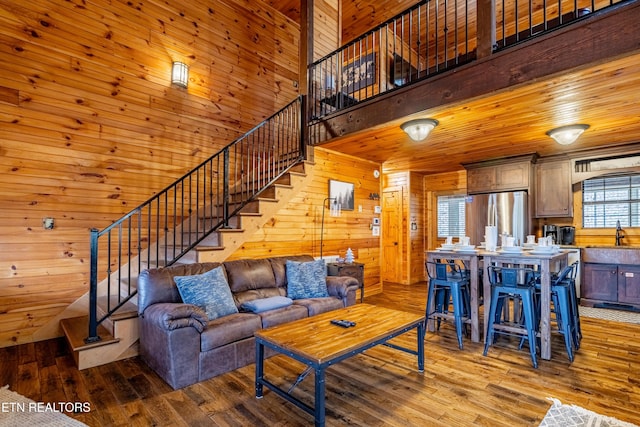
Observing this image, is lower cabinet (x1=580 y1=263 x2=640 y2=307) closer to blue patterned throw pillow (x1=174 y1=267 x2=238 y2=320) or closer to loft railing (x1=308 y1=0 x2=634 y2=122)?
loft railing (x1=308 y1=0 x2=634 y2=122)

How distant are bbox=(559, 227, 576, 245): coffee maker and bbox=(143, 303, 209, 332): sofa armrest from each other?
5.94 metres

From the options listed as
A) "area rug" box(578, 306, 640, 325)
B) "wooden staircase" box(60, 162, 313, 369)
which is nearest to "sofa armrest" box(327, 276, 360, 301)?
"wooden staircase" box(60, 162, 313, 369)

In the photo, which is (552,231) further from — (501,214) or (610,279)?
(610,279)

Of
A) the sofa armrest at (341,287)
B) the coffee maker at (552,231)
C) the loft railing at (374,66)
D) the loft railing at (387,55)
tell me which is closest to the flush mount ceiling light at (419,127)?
the loft railing at (374,66)

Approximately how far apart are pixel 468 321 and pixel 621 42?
2.82 m

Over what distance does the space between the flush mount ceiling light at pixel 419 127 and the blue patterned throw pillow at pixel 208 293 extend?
282cm

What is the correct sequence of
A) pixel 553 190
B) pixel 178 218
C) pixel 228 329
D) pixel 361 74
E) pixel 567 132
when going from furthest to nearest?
pixel 361 74 → pixel 553 190 → pixel 178 218 → pixel 567 132 → pixel 228 329

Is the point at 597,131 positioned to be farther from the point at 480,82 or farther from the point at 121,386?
the point at 121,386

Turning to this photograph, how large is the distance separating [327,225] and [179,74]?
3.14m

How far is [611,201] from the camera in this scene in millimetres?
5406

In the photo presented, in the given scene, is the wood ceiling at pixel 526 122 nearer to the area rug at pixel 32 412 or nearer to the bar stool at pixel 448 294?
the bar stool at pixel 448 294

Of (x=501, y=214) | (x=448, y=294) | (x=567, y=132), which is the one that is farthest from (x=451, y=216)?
(x=448, y=294)

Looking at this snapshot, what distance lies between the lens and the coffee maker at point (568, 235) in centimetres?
559

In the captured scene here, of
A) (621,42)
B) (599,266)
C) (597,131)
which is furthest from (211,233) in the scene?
(599,266)
